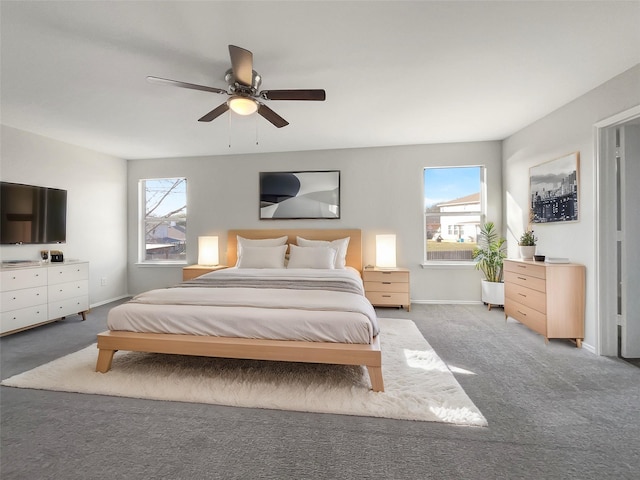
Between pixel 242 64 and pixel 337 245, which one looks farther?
pixel 337 245

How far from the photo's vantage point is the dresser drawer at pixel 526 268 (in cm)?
297

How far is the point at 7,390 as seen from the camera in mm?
2080

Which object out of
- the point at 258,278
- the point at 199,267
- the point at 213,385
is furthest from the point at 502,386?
the point at 199,267

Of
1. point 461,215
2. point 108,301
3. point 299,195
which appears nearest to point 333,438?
point 299,195

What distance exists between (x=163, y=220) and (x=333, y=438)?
5025mm

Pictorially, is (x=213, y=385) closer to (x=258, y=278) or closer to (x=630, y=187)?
(x=258, y=278)

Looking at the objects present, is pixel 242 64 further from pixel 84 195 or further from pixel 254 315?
pixel 84 195

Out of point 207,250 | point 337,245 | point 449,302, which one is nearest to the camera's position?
point 337,245

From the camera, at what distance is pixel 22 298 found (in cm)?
325

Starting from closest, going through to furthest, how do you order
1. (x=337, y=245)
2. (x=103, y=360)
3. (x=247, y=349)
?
1. (x=247, y=349)
2. (x=103, y=360)
3. (x=337, y=245)

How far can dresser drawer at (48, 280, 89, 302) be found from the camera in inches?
140

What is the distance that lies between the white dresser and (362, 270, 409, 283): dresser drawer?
3992mm

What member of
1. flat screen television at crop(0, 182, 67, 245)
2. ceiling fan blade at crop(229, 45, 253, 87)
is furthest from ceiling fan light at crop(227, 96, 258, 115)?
flat screen television at crop(0, 182, 67, 245)

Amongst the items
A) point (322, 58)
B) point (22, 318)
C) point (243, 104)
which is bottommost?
point (22, 318)
